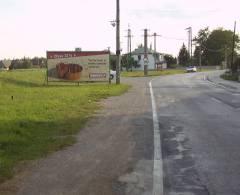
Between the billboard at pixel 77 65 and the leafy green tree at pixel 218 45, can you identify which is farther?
the leafy green tree at pixel 218 45

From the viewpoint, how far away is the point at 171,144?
34.7ft

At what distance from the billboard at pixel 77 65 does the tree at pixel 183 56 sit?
388 ft

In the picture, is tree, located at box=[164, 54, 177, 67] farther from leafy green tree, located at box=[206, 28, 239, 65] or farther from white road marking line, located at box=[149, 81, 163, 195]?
white road marking line, located at box=[149, 81, 163, 195]

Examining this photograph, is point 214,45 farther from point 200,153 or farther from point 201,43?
point 200,153

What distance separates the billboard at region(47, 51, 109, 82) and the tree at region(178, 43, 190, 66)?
388ft

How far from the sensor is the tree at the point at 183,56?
158875 millimetres

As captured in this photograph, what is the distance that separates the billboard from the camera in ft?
135

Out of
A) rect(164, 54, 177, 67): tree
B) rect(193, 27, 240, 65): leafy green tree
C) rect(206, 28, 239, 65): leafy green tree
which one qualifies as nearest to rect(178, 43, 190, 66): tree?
rect(164, 54, 177, 67): tree

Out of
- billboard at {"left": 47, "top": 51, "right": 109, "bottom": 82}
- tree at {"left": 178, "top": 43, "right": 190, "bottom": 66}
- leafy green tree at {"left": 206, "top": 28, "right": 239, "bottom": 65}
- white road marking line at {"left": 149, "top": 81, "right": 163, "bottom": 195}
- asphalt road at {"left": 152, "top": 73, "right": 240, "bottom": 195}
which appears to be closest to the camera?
white road marking line at {"left": 149, "top": 81, "right": 163, "bottom": 195}

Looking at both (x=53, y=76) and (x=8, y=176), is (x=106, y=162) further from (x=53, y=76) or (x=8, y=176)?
(x=53, y=76)

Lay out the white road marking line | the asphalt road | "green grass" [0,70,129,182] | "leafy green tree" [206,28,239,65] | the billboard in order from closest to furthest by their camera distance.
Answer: the white road marking line → the asphalt road → "green grass" [0,70,129,182] → the billboard → "leafy green tree" [206,28,239,65]

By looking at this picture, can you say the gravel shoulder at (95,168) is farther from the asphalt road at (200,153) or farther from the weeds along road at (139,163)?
the asphalt road at (200,153)

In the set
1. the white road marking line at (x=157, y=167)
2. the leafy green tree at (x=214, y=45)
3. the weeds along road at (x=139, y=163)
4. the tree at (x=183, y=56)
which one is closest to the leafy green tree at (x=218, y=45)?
the leafy green tree at (x=214, y=45)

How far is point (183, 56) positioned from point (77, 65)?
12188 cm
